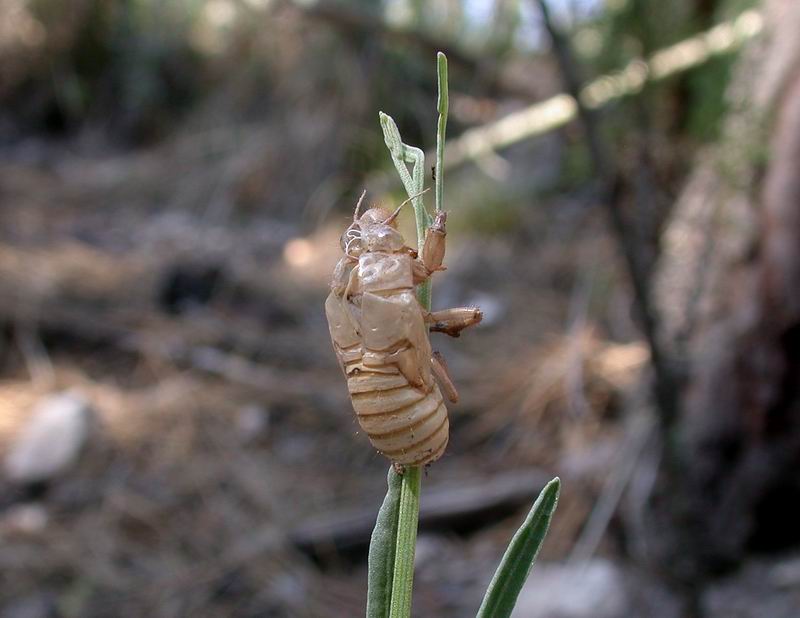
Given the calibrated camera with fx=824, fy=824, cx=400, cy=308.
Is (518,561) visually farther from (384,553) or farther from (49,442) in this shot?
(49,442)

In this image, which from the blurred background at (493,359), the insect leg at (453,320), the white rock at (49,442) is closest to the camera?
the insect leg at (453,320)

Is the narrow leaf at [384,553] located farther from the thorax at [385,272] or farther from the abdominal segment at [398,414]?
the thorax at [385,272]

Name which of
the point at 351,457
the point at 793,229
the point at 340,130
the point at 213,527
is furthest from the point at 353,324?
the point at 340,130

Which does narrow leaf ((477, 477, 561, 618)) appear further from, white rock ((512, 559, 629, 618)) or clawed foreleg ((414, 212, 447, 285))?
white rock ((512, 559, 629, 618))

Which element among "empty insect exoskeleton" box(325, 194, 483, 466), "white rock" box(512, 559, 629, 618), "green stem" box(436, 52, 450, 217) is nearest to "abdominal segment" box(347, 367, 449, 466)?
"empty insect exoskeleton" box(325, 194, 483, 466)

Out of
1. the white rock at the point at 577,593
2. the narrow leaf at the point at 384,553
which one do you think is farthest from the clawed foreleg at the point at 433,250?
the white rock at the point at 577,593

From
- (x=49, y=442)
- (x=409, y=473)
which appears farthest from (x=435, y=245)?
(x=49, y=442)

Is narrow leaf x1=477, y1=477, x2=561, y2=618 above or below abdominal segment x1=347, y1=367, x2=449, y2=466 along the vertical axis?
below
